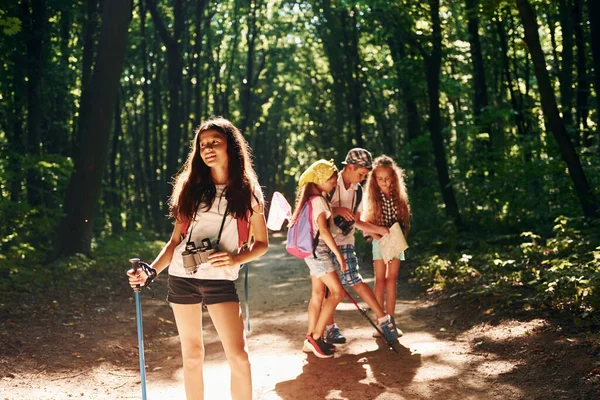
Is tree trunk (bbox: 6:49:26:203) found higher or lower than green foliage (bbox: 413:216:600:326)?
higher

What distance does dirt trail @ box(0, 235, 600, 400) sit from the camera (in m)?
6.09

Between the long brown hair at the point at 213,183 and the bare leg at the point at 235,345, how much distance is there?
0.63 metres

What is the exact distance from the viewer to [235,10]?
35375mm

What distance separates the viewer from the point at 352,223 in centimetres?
763

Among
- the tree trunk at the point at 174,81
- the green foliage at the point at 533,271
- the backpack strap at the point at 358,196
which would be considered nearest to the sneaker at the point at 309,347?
the backpack strap at the point at 358,196

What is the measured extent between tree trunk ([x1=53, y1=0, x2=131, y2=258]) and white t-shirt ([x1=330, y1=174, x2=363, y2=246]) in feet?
28.3

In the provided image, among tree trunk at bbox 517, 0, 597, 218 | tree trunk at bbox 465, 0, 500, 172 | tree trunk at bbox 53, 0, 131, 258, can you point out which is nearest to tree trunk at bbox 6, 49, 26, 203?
tree trunk at bbox 53, 0, 131, 258

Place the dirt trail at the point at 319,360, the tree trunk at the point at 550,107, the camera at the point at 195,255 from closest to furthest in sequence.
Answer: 1. the camera at the point at 195,255
2. the dirt trail at the point at 319,360
3. the tree trunk at the point at 550,107

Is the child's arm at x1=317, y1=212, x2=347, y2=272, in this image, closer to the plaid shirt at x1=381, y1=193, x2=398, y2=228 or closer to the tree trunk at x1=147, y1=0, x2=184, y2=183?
the plaid shirt at x1=381, y1=193, x2=398, y2=228

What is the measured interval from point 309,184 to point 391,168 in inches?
52.0

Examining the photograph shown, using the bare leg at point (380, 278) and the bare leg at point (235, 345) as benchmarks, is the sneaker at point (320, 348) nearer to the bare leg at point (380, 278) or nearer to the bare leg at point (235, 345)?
the bare leg at point (380, 278)

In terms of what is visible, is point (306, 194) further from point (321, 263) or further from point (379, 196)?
point (379, 196)

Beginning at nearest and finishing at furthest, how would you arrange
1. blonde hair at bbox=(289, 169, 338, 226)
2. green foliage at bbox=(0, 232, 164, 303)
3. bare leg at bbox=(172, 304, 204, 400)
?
bare leg at bbox=(172, 304, 204, 400)
blonde hair at bbox=(289, 169, 338, 226)
green foliage at bbox=(0, 232, 164, 303)

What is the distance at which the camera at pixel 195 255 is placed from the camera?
4449 mm
